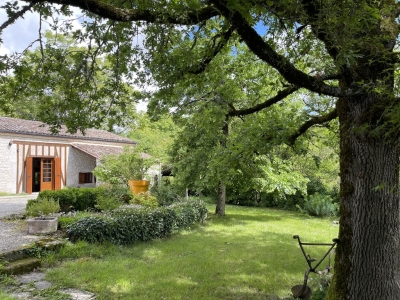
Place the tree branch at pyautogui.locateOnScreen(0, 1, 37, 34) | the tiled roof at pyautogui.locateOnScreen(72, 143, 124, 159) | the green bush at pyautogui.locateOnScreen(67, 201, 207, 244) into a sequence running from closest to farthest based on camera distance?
the tree branch at pyautogui.locateOnScreen(0, 1, 37, 34), the green bush at pyautogui.locateOnScreen(67, 201, 207, 244), the tiled roof at pyautogui.locateOnScreen(72, 143, 124, 159)

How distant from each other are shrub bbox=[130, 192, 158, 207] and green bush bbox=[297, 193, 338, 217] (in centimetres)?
848

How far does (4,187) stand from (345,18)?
1899 centimetres

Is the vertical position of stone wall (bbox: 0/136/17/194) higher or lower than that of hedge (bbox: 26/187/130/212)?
higher

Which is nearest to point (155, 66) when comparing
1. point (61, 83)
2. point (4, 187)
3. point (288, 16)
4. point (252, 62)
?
point (61, 83)

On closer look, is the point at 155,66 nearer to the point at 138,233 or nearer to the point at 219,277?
the point at 219,277

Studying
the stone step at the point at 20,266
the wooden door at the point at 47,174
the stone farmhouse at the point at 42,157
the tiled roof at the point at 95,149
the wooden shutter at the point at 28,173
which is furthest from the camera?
the tiled roof at the point at 95,149

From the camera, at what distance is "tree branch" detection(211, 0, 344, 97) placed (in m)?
2.54

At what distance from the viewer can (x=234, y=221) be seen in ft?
41.9

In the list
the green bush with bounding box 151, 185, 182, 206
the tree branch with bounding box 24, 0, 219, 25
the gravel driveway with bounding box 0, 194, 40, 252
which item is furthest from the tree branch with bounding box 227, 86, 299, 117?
the green bush with bounding box 151, 185, 182, 206

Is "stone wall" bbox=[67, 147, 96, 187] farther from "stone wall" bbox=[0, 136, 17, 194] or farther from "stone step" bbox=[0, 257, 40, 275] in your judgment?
"stone step" bbox=[0, 257, 40, 275]

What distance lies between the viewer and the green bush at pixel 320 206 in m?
15.5

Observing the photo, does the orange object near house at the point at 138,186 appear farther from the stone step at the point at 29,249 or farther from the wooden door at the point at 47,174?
the wooden door at the point at 47,174

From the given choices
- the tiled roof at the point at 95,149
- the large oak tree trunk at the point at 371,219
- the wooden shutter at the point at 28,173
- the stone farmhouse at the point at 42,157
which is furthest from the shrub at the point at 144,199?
the large oak tree trunk at the point at 371,219

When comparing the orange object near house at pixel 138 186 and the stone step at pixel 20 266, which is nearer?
the stone step at pixel 20 266
